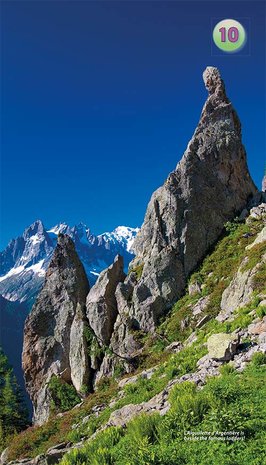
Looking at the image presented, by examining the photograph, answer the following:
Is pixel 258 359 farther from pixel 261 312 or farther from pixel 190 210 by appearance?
pixel 190 210

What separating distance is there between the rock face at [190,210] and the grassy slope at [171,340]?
2330mm

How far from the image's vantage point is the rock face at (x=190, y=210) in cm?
4588

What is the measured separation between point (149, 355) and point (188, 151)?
34.7m

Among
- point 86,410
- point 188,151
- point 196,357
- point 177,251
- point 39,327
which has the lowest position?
point 86,410

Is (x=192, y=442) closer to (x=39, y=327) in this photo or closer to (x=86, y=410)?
(x=86, y=410)

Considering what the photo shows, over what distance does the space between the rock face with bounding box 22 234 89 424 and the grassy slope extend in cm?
901

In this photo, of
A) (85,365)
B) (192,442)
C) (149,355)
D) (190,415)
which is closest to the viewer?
(192,442)

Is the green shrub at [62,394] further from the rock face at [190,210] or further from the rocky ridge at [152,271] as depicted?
the rock face at [190,210]

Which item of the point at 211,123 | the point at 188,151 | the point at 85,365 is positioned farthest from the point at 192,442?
the point at 211,123

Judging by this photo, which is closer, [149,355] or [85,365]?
[149,355]

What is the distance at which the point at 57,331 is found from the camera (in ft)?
178

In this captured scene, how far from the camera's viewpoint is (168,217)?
174ft

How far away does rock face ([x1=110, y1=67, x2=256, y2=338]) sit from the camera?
4588 cm

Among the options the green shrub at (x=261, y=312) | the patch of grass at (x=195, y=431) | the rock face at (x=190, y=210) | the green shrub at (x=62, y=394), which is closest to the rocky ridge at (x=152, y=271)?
the rock face at (x=190, y=210)
